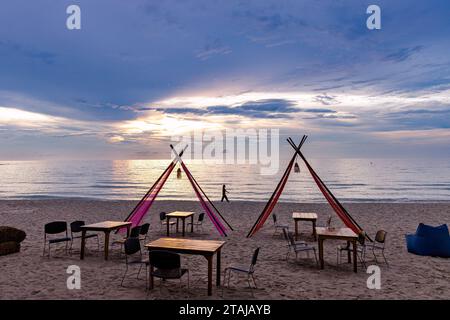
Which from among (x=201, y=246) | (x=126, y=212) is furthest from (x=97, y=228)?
(x=126, y=212)

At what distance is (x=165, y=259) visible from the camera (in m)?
5.49

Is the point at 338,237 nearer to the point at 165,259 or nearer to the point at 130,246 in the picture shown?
the point at 165,259

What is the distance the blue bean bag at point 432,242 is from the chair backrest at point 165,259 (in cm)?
740

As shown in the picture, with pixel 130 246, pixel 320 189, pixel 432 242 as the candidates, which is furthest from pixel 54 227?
pixel 432 242

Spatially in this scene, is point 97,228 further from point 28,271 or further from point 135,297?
point 135,297

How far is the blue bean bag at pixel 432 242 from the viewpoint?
8523 mm

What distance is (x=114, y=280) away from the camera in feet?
21.8

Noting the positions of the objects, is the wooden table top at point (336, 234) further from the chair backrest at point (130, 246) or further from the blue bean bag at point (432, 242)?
the chair backrest at point (130, 246)

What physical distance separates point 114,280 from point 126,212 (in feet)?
40.6

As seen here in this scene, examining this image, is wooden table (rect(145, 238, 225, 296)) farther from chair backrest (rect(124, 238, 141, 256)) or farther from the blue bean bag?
the blue bean bag

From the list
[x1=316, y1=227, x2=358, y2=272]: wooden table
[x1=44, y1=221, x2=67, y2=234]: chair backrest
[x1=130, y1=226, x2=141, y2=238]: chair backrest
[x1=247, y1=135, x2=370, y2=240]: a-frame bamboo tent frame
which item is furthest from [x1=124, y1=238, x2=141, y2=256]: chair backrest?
[x1=247, y1=135, x2=370, y2=240]: a-frame bamboo tent frame

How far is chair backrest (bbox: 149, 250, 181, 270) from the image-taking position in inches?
215

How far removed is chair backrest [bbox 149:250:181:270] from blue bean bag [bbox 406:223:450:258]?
7.40 m

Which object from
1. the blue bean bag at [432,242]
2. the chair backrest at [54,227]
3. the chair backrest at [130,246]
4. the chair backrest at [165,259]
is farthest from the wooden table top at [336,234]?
the chair backrest at [54,227]
